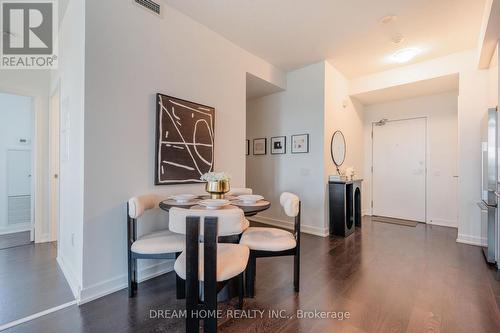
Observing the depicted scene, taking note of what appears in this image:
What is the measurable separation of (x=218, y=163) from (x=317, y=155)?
174cm

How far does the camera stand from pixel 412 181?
4.72 meters

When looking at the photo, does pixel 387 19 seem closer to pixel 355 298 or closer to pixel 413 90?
pixel 413 90

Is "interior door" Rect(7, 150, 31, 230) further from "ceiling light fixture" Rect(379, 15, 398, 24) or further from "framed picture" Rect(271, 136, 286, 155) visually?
"ceiling light fixture" Rect(379, 15, 398, 24)

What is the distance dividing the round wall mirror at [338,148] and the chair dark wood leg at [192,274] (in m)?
3.30

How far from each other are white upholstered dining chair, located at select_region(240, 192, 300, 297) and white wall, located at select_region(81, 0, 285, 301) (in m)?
1.01

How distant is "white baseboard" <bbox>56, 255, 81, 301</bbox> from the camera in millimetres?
1939

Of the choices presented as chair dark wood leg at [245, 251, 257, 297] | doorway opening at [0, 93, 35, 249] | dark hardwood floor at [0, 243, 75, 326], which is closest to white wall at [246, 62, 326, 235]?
chair dark wood leg at [245, 251, 257, 297]

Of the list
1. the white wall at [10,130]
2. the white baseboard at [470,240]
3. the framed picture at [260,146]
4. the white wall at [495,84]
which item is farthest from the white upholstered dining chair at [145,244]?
the white baseboard at [470,240]

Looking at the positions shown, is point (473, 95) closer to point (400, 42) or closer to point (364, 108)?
point (400, 42)

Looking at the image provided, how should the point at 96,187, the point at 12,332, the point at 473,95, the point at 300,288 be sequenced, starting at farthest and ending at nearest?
the point at 473,95 < the point at 300,288 < the point at 96,187 < the point at 12,332

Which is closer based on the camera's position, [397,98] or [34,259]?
[34,259]

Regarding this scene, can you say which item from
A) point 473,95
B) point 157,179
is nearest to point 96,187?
point 157,179

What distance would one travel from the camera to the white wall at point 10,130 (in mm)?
3736

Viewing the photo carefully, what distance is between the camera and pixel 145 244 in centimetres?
185
